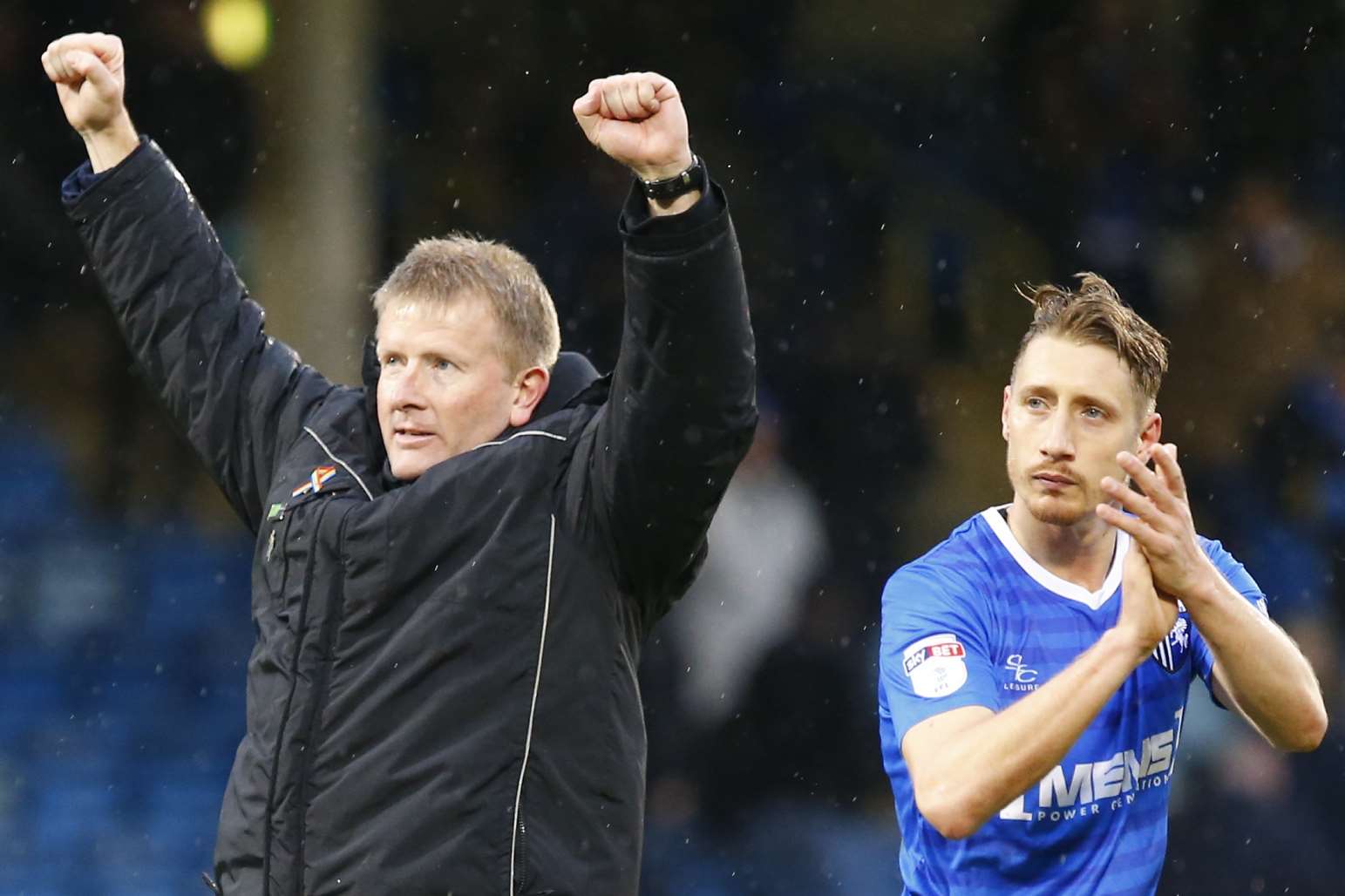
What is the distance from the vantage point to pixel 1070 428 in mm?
3234

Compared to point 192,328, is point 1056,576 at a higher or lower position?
higher

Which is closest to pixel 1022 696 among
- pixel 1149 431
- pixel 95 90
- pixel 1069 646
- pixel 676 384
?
pixel 1069 646

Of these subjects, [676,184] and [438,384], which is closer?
[676,184]

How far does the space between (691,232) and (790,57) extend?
17.2 feet

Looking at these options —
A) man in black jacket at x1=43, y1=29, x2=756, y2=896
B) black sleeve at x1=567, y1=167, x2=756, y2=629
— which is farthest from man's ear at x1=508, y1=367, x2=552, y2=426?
black sleeve at x1=567, y1=167, x2=756, y2=629

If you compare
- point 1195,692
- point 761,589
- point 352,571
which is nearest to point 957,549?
point 352,571

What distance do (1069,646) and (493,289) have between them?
3.82 ft

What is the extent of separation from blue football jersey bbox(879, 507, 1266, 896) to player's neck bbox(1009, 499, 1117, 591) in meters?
0.03

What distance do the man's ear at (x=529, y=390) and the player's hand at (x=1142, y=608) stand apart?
104 cm

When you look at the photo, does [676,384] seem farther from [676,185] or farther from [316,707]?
[316,707]

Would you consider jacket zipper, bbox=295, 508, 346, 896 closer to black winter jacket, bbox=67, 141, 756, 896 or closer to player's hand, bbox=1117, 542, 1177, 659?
black winter jacket, bbox=67, 141, 756, 896

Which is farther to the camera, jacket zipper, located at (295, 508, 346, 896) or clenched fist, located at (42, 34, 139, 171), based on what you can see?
clenched fist, located at (42, 34, 139, 171)

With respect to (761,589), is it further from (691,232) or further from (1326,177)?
(691,232)

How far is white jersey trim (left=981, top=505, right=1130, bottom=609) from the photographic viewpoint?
3.30 meters
